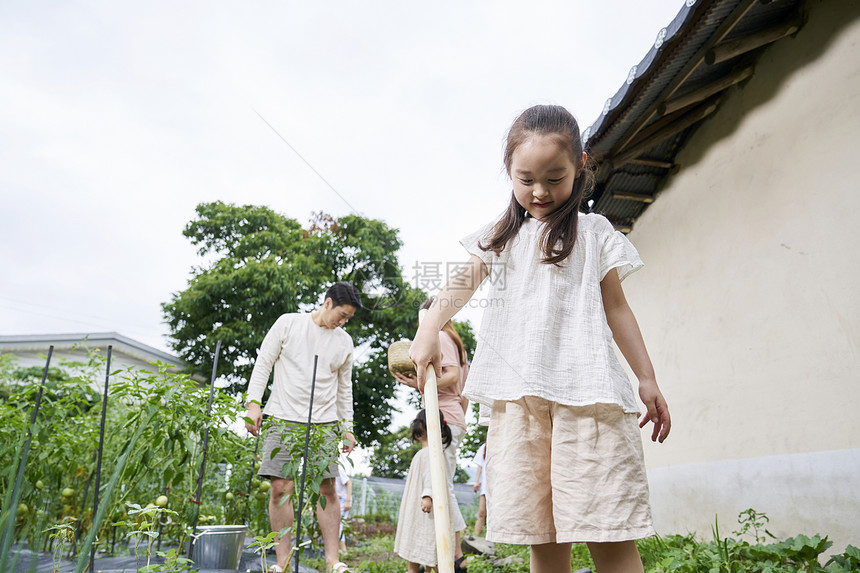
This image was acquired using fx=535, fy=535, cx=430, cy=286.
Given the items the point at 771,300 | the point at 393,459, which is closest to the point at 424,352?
the point at 771,300

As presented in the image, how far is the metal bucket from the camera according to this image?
2.44 m

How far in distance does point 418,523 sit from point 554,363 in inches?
68.7

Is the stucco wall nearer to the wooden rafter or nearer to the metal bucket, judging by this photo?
the wooden rafter

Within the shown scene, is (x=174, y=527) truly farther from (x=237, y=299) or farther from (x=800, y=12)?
(x=237, y=299)

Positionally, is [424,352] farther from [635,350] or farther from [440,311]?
[635,350]

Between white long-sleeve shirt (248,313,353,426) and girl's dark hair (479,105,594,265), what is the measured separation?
5.62ft

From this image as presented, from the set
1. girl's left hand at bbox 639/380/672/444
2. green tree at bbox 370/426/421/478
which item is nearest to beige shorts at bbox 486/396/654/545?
girl's left hand at bbox 639/380/672/444

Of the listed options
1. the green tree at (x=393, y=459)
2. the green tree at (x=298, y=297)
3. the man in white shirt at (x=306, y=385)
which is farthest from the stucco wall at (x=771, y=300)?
the green tree at (x=393, y=459)

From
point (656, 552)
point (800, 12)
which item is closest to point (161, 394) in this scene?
point (656, 552)

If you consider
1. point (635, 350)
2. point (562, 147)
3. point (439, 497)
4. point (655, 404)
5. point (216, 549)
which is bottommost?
point (216, 549)

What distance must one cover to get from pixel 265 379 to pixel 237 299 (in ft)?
31.8

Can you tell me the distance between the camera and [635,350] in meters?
1.36

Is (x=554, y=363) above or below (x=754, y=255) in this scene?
below

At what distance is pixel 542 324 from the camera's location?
50.4 inches
